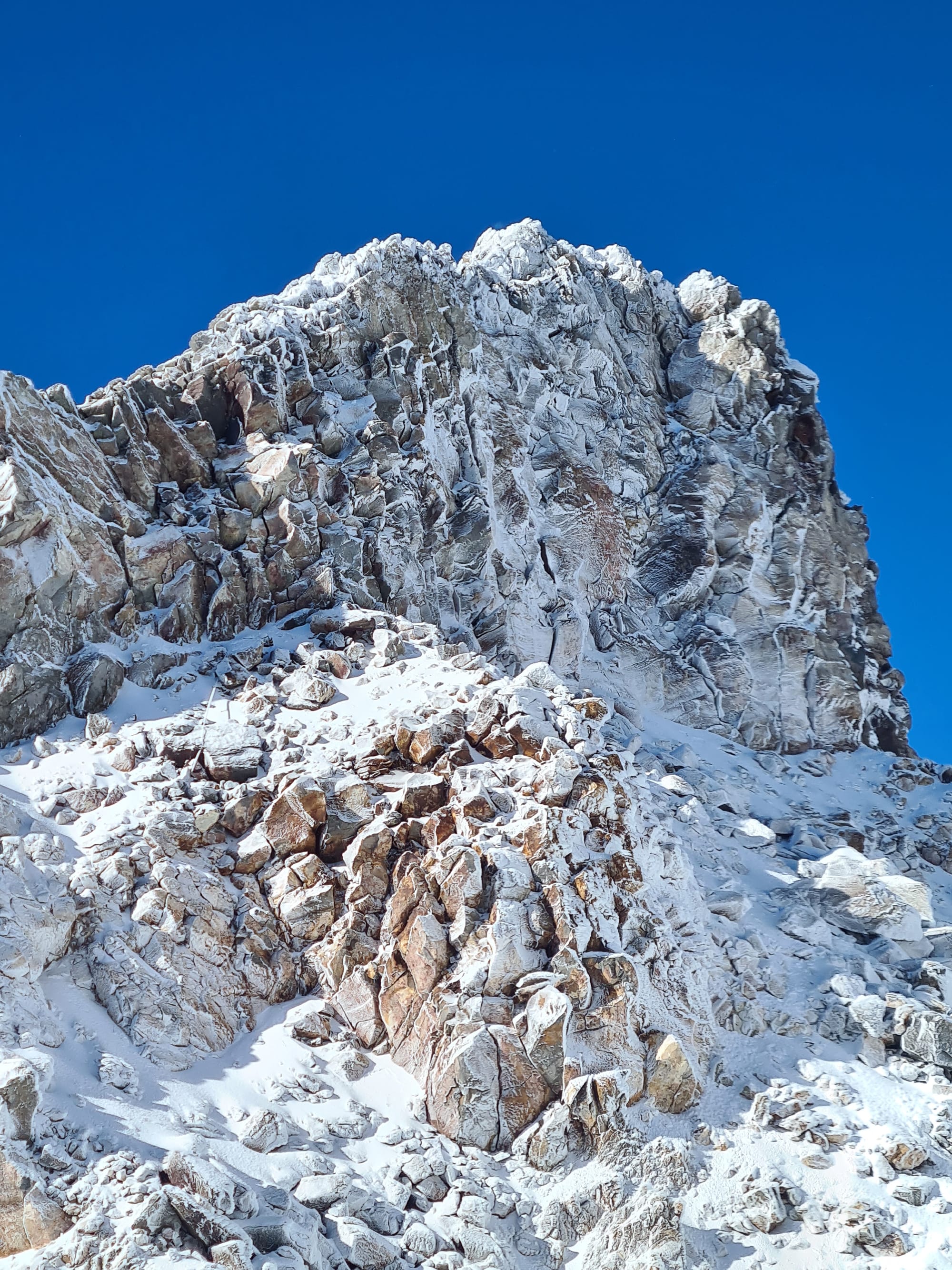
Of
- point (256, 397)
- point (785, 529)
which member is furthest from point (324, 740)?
point (785, 529)

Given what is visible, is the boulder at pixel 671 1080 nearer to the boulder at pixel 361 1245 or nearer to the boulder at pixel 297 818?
the boulder at pixel 361 1245

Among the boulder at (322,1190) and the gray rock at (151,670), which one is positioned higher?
the gray rock at (151,670)

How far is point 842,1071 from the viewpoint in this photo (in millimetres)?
24125

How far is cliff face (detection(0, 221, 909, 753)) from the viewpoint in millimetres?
34656

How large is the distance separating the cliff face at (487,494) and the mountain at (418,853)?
0.19 m

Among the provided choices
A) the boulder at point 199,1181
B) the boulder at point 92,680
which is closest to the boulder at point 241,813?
the boulder at point 92,680

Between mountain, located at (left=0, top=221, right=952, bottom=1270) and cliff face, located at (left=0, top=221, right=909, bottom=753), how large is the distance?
0.19 m

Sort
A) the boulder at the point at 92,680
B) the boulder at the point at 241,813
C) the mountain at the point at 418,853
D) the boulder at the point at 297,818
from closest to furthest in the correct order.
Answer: the mountain at the point at 418,853
the boulder at the point at 297,818
the boulder at the point at 241,813
the boulder at the point at 92,680

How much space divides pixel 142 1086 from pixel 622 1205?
9079 millimetres

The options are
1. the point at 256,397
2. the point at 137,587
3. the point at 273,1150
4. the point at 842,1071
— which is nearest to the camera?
the point at 273,1150

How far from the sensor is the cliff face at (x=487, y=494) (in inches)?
1364

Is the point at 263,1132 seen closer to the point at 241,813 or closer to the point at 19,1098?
the point at 19,1098

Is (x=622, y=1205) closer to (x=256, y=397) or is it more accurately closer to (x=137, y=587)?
(x=137, y=587)

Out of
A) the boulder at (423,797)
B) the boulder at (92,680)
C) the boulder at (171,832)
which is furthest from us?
the boulder at (92,680)
